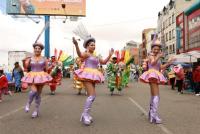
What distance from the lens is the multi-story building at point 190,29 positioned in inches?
1951

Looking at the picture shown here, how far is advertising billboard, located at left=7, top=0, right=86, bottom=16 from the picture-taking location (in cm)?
5719

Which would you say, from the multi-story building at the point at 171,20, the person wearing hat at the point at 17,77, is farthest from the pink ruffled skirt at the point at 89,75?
the multi-story building at the point at 171,20

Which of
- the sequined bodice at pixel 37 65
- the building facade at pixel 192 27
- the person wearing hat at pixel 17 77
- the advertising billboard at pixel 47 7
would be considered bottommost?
the person wearing hat at pixel 17 77

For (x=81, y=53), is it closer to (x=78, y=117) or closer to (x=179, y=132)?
(x=78, y=117)

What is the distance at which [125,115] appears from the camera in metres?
12.2

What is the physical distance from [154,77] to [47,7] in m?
47.8

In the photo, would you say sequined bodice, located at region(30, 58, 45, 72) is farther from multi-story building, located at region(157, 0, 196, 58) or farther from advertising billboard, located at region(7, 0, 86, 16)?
multi-story building, located at region(157, 0, 196, 58)

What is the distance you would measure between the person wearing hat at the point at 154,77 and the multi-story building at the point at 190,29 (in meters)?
38.7

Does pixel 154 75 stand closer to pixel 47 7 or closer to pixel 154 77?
pixel 154 77

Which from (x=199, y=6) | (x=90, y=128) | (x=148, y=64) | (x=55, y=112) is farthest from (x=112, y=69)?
Result: (x=199, y=6)

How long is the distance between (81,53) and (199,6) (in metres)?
40.0

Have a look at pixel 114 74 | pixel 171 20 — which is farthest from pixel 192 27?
pixel 114 74

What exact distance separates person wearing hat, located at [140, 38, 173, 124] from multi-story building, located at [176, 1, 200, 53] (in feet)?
127

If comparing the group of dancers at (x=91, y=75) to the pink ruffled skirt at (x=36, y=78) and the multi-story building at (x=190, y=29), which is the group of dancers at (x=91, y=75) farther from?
the multi-story building at (x=190, y=29)
